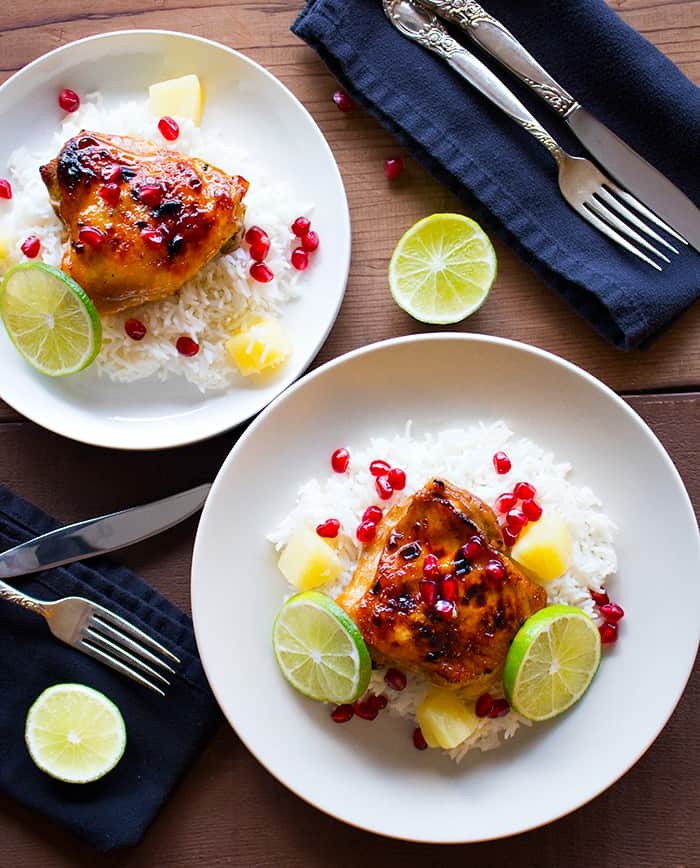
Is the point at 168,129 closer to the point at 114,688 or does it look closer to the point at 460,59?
the point at 460,59

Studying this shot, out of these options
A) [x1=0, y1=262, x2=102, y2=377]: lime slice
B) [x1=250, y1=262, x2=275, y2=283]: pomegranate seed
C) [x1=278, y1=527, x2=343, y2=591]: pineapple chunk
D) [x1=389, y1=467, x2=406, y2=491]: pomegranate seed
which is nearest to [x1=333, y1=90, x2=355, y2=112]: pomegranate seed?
[x1=250, y1=262, x2=275, y2=283]: pomegranate seed

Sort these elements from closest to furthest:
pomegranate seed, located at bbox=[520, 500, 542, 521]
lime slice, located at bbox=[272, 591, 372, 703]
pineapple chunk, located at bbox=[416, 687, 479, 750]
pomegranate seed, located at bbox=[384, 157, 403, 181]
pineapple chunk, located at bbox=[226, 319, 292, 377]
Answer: lime slice, located at bbox=[272, 591, 372, 703] < pineapple chunk, located at bbox=[416, 687, 479, 750] < pomegranate seed, located at bbox=[520, 500, 542, 521] < pineapple chunk, located at bbox=[226, 319, 292, 377] < pomegranate seed, located at bbox=[384, 157, 403, 181]

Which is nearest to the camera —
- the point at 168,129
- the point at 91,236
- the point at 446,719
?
the point at 446,719

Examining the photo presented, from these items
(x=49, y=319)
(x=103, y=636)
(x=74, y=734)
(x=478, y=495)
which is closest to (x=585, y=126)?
(x=478, y=495)

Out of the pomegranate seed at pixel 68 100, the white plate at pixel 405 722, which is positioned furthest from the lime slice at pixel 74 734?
the pomegranate seed at pixel 68 100

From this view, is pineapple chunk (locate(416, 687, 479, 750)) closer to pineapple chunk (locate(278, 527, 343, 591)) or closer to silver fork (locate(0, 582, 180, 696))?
pineapple chunk (locate(278, 527, 343, 591))

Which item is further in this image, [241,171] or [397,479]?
[241,171]

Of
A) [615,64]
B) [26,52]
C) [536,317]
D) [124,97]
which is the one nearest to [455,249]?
[536,317]

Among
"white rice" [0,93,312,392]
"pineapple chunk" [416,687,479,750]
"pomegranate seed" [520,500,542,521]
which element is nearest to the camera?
"pineapple chunk" [416,687,479,750]
